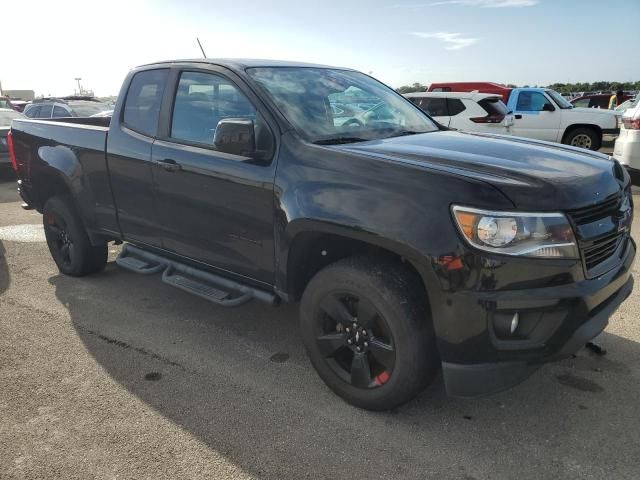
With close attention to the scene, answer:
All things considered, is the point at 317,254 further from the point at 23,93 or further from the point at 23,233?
the point at 23,93

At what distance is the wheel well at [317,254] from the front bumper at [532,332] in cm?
48

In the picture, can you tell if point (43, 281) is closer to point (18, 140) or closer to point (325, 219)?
point (18, 140)

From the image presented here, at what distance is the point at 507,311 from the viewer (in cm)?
229

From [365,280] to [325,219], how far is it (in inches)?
14.4

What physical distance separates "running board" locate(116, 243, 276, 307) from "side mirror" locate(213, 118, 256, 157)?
912 mm

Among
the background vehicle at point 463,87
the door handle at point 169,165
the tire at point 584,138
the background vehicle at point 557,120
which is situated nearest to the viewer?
the door handle at point 169,165

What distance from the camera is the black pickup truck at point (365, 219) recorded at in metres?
2.30

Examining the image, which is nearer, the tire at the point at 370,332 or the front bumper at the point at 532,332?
the front bumper at the point at 532,332

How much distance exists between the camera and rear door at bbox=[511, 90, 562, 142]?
1270 cm

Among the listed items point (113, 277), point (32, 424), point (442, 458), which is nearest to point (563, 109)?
point (113, 277)

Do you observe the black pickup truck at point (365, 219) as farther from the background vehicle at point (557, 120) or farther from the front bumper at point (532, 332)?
the background vehicle at point (557, 120)

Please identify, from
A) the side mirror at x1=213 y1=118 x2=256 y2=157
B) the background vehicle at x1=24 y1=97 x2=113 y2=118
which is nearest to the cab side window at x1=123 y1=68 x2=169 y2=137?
the side mirror at x1=213 y1=118 x2=256 y2=157

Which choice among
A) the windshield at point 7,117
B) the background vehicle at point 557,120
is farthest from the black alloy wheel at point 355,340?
the background vehicle at point 557,120

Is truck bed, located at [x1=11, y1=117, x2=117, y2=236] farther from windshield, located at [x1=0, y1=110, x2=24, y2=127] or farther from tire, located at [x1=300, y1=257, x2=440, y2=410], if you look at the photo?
windshield, located at [x1=0, y1=110, x2=24, y2=127]
